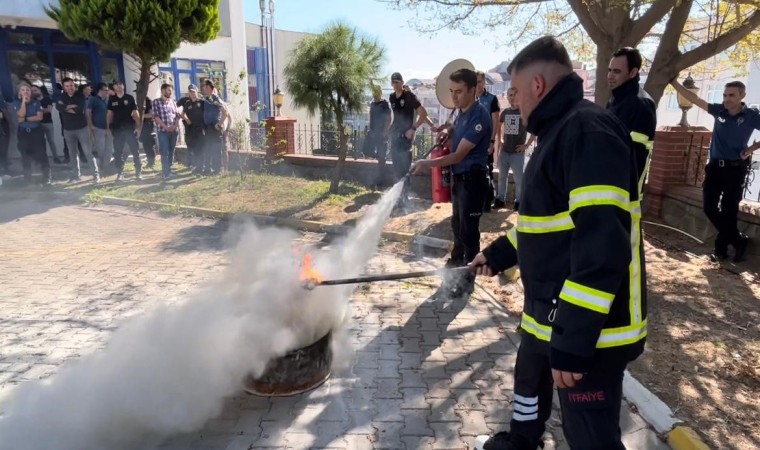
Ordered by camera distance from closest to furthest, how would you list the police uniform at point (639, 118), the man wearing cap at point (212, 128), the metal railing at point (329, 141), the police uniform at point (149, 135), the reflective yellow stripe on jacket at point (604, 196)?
the reflective yellow stripe on jacket at point (604, 196), the police uniform at point (639, 118), the man wearing cap at point (212, 128), the metal railing at point (329, 141), the police uniform at point (149, 135)

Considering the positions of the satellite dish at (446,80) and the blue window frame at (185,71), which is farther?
the blue window frame at (185,71)

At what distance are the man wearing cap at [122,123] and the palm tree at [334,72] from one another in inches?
167

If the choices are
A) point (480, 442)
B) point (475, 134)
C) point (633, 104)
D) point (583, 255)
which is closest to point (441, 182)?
point (475, 134)

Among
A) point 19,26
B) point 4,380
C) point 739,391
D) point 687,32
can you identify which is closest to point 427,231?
point 739,391

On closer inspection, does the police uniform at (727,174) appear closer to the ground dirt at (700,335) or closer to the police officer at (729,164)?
the police officer at (729,164)

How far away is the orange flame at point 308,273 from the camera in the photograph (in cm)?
358

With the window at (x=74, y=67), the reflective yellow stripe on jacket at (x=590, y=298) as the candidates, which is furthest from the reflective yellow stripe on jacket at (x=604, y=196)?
the window at (x=74, y=67)

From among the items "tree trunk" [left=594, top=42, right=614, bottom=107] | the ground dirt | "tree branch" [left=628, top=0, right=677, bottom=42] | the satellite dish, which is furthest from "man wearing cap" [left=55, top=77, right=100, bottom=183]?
"tree branch" [left=628, top=0, right=677, bottom=42]

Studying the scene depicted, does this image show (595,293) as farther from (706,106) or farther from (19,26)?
(19,26)

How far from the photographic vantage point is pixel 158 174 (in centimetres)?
1215

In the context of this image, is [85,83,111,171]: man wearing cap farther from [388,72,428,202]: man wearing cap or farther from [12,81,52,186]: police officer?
[388,72,428,202]: man wearing cap

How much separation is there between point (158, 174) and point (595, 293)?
1201 cm

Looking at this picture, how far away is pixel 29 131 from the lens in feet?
34.2

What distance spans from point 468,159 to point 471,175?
6.3 inches
